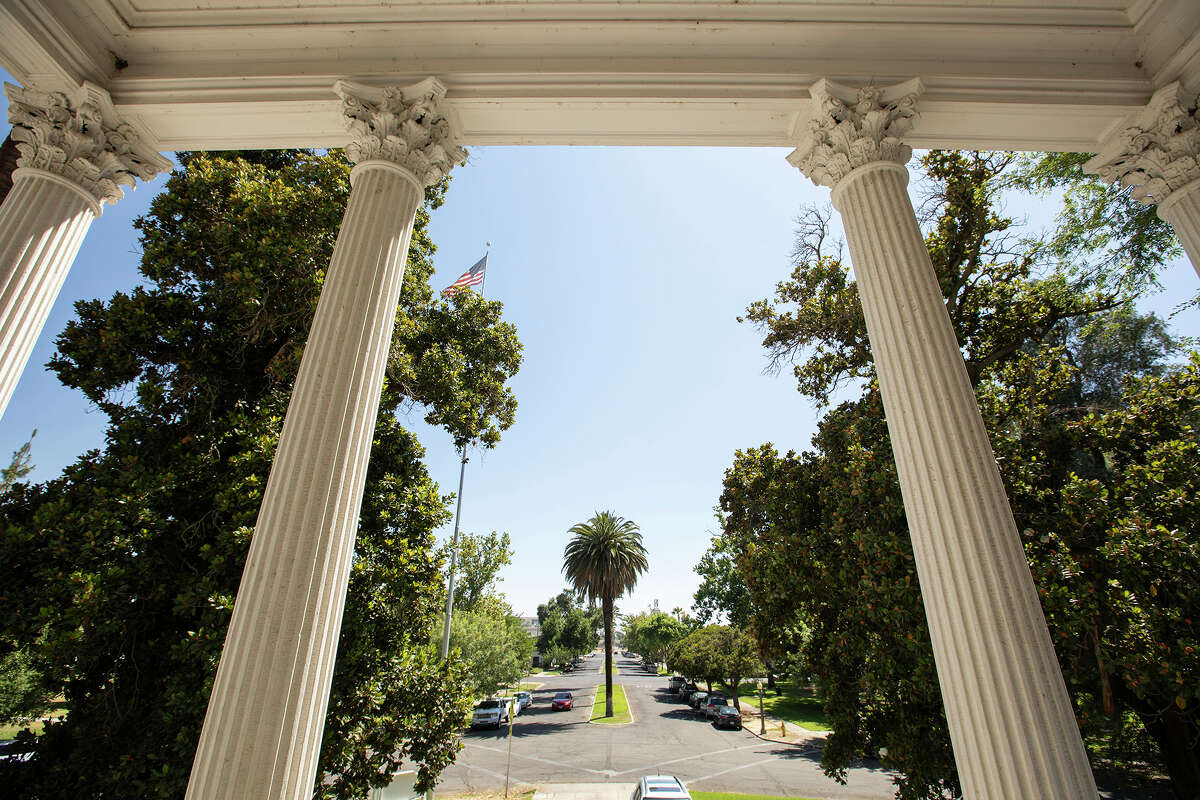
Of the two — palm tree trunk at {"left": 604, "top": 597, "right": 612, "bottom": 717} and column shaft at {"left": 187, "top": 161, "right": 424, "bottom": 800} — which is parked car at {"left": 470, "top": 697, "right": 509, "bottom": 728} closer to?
palm tree trunk at {"left": 604, "top": 597, "right": 612, "bottom": 717}

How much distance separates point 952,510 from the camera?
415 centimetres

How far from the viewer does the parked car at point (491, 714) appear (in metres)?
34.3

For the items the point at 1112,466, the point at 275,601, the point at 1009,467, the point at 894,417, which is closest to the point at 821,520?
the point at 1009,467

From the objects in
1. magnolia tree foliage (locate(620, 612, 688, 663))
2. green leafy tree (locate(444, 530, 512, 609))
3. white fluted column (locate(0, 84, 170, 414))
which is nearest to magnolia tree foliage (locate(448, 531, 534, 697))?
green leafy tree (locate(444, 530, 512, 609))

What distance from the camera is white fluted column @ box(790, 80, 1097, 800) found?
3.50m

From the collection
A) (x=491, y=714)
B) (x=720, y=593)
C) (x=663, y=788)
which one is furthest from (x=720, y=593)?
(x=663, y=788)

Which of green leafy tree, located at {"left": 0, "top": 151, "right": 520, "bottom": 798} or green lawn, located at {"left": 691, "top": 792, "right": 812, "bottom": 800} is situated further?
green lawn, located at {"left": 691, "top": 792, "right": 812, "bottom": 800}

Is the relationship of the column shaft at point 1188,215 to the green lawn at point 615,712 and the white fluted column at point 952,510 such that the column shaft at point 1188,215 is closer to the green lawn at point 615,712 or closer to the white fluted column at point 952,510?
the white fluted column at point 952,510

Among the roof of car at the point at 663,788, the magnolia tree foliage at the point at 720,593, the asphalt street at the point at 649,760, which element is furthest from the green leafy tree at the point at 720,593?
the roof of car at the point at 663,788

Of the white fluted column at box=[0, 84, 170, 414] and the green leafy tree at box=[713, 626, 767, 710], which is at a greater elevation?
the white fluted column at box=[0, 84, 170, 414]

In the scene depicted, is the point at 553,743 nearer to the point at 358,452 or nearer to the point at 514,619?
the point at 514,619

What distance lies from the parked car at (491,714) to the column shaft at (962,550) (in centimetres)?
3653

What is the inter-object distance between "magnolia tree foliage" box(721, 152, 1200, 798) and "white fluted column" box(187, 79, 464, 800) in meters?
8.48

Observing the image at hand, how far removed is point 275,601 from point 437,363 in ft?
31.5
